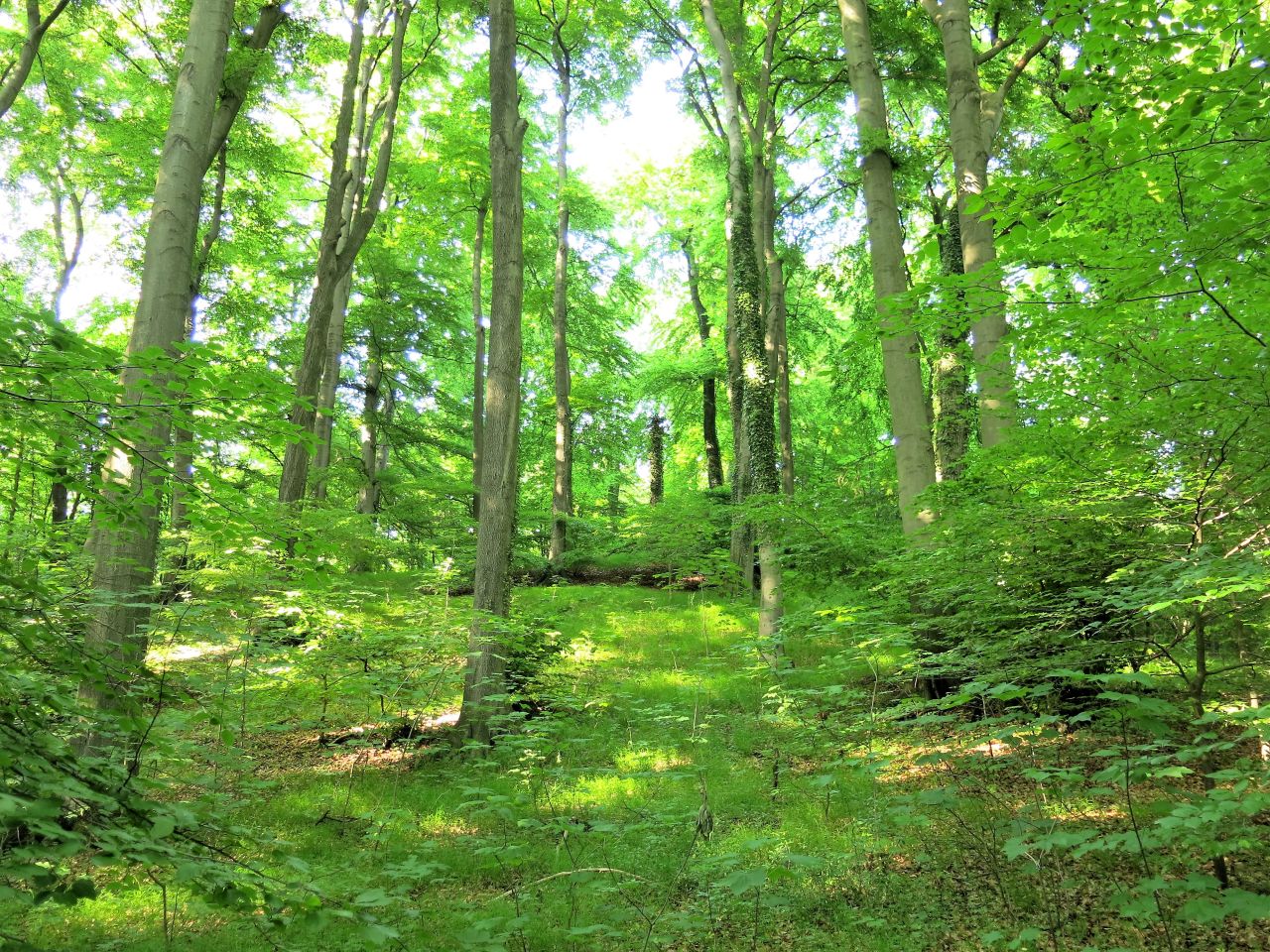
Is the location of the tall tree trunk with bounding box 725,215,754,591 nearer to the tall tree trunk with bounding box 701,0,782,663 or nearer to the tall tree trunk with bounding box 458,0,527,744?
the tall tree trunk with bounding box 701,0,782,663

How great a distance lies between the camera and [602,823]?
3775 millimetres

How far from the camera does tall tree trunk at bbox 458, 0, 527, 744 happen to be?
6746 mm

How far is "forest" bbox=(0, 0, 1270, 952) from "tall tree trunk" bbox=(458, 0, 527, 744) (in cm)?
5

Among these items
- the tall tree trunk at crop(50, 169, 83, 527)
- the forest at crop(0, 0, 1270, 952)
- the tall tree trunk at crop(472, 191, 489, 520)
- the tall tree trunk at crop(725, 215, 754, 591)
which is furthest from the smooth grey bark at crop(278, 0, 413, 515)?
the tall tree trunk at crop(50, 169, 83, 527)

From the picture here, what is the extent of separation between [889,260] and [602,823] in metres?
6.64

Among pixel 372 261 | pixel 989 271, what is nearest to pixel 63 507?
pixel 372 261

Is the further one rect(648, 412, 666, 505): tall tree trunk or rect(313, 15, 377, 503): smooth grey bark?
rect(648, 412, 666, 505): tall tree trunk

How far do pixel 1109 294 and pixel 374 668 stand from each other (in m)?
6.12

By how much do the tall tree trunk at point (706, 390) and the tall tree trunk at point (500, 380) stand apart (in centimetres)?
1037

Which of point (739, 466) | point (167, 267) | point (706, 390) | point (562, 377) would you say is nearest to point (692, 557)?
point (739, 466)

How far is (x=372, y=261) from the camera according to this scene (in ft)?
48.1

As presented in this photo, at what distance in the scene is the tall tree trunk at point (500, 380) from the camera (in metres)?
6.75

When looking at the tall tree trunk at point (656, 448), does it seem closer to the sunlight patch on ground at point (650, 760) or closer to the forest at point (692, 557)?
the forest at point (692, 557)

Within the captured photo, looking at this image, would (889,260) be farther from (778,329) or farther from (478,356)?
(478,356)
